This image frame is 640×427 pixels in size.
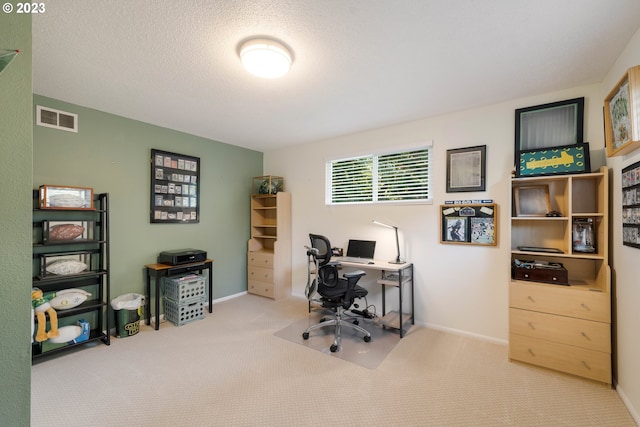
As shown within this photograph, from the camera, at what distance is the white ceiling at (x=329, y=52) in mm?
1604

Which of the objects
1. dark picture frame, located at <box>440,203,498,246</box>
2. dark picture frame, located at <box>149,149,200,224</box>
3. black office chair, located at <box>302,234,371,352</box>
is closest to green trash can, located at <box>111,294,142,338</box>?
dark picture frame, located at <box>149,149,200,224</box>

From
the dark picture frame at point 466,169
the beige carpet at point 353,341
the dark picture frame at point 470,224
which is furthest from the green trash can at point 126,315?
the dark picture frame at point 466,169

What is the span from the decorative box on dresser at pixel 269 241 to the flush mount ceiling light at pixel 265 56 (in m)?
2.49

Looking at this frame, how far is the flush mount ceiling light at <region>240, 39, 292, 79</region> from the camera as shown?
1862 mm

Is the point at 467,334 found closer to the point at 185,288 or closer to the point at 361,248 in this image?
the point at 361,248

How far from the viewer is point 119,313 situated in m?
2.97

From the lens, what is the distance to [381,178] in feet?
12.5

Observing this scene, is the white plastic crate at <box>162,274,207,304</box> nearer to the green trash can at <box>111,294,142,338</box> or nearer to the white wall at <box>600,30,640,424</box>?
the green trash can at <box>111,294,142,338</box>

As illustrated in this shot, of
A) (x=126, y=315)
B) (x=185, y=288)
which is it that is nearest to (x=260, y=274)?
(x=185, y=288)

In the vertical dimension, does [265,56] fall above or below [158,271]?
above

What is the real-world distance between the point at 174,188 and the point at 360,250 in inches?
103

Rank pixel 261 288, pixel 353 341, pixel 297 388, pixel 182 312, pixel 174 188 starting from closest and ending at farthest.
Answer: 1. pixel 297 388
2. pixel 353 341
3. pixel 182 312
4. pixel 174 188
5. pixel 261 288

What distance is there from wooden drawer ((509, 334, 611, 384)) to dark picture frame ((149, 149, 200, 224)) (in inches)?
157

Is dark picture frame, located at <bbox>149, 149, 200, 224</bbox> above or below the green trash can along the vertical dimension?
above
